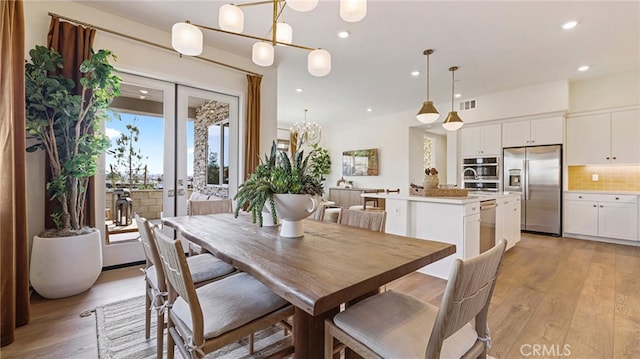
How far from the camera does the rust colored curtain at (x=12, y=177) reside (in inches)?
73.1

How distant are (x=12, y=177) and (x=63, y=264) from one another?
892 mm

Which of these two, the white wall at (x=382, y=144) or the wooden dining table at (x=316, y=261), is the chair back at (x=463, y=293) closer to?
the wooden dining table at (x=316, y=261)

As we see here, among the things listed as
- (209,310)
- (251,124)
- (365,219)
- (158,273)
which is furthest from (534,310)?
(251,124)

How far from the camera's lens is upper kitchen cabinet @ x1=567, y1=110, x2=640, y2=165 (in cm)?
461

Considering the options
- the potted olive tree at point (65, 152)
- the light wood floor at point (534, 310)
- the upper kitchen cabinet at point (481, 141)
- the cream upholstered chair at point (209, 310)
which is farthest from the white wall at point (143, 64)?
the upper kitchen cabinet at point (481, 141)

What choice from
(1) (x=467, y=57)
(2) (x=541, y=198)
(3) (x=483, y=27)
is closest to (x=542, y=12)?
(3) (x=483, y=27)

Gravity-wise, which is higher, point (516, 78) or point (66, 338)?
point (516, 78)

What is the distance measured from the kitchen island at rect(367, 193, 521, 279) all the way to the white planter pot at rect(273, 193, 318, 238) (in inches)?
79.2

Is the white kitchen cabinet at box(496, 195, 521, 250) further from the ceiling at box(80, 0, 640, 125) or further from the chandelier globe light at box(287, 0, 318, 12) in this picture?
the chandelier globe light at box(287, 0, 318, 12)

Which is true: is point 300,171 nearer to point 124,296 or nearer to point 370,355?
point 370,355

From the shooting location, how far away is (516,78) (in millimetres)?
4836

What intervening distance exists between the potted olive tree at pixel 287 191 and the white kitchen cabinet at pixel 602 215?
579cm

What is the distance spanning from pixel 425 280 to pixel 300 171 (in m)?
2.28

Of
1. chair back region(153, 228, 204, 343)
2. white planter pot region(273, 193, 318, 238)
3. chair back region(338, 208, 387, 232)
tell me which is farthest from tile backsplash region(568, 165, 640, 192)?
chair back region(153, 228, 204, 343)
